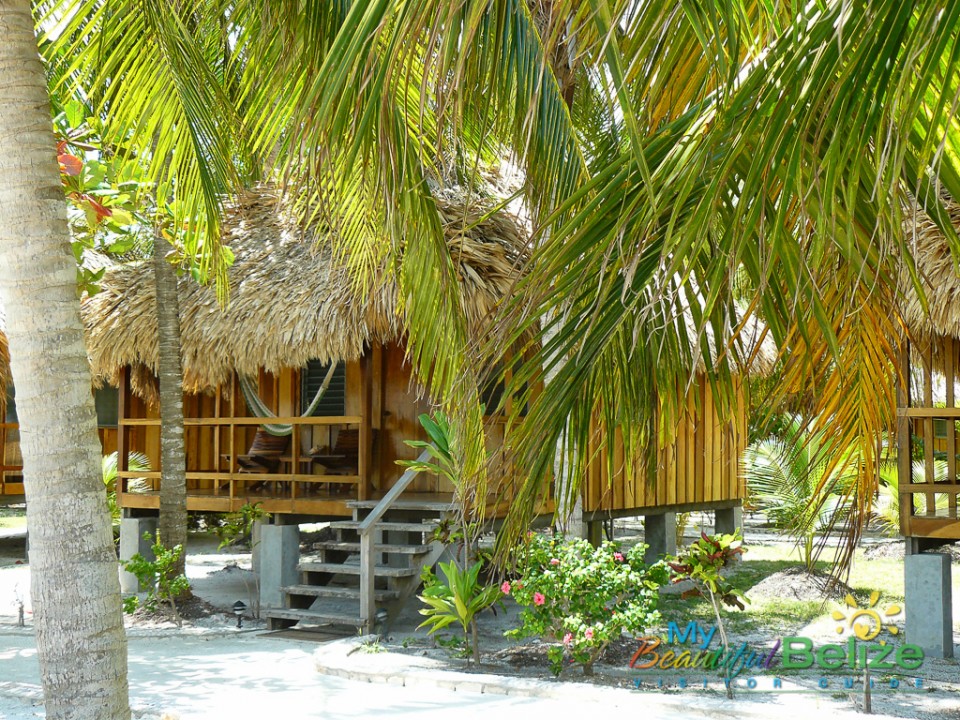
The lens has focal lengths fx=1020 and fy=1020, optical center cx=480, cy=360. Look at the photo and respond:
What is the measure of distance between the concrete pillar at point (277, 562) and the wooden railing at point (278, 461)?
0.81 metres

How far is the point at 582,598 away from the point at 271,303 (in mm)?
4680

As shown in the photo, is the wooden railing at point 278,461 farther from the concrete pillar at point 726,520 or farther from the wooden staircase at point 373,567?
the concrete pillar at point 726,520

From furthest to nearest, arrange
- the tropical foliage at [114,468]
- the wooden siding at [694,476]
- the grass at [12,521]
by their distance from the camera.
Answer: the grass at [12,521] < the tropical foliage at [114,468] < the wooden siding at [694,476]

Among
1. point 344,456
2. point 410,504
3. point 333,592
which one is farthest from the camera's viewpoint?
point 344,456

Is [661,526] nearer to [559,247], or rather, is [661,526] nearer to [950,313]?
[950,313]

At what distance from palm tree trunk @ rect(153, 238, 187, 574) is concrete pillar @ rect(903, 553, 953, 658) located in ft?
20.2

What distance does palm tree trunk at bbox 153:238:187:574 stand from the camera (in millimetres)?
9328

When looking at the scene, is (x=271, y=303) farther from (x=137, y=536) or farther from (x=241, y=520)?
(x=137, y=536)

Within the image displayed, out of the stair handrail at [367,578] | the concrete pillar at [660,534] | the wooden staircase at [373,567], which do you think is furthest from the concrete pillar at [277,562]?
the concrete pillar at [660,534]

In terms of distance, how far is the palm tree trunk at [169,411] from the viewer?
30.6ft

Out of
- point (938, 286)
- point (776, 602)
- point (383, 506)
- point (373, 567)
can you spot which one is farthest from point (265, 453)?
point (938, 286)

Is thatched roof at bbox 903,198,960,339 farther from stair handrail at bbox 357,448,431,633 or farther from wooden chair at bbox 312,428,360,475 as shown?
wooden chair at bbox 312,428,360,475

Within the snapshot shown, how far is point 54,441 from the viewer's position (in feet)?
10.4

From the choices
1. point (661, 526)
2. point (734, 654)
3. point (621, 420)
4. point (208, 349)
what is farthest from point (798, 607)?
point (621, 420)
